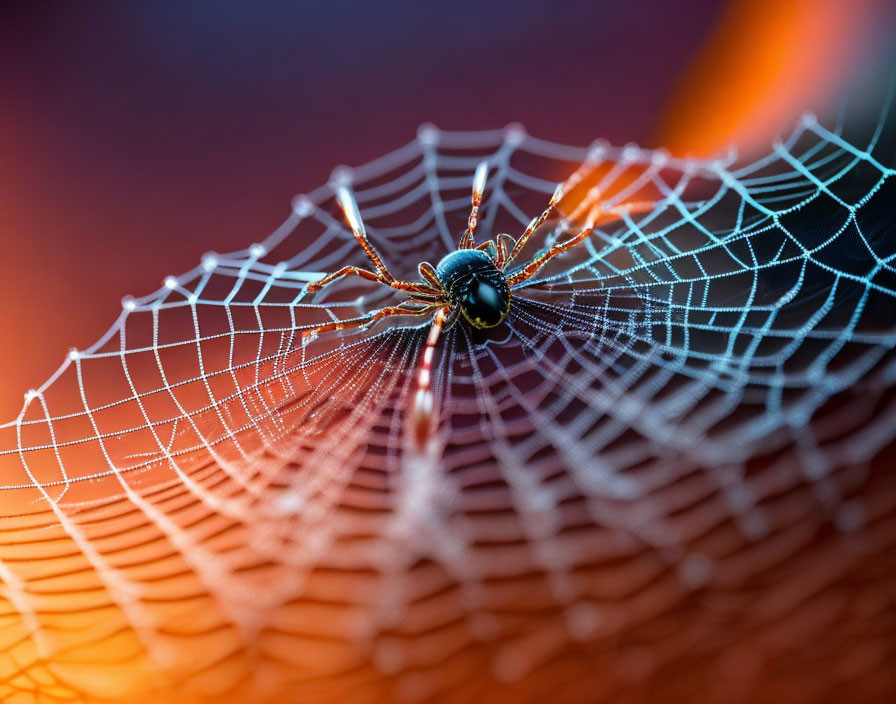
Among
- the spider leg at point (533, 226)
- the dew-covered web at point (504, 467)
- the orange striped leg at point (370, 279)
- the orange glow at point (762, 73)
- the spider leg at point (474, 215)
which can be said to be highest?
the orange glow at point (762, 73)

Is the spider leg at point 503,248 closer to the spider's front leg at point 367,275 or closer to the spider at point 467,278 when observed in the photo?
the spider at point 467,278

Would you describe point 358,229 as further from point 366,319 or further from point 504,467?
point 504,467

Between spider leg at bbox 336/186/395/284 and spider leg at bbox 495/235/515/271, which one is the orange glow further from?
spider leg at bbox 336/186/395/284

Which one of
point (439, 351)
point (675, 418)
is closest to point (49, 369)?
point (439, 351)

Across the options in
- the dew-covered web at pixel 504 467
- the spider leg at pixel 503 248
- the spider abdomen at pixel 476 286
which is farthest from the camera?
the spider leg at pixel 503 248

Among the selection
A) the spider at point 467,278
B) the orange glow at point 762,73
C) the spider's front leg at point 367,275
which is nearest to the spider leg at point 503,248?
the spider at point 467,278

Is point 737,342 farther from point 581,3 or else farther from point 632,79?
point 581,3

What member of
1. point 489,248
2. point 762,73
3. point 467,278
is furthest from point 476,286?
point 762,73

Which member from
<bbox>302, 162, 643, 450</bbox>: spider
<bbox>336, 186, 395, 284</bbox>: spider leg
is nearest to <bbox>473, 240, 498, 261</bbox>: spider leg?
<bbox>302, 162, 643, 450</bbox>: spider
